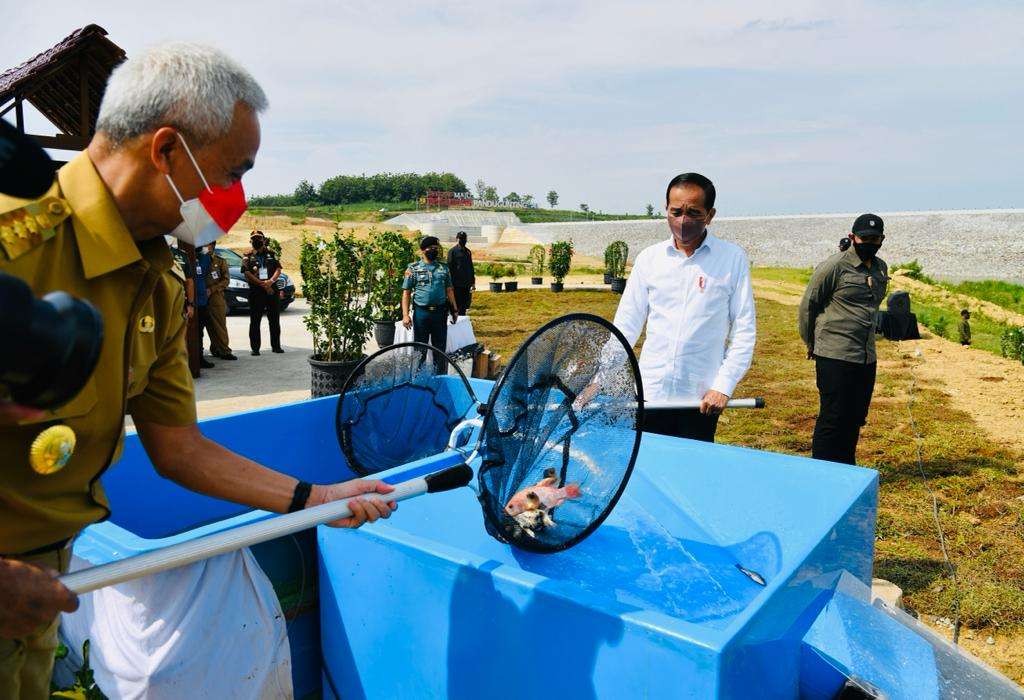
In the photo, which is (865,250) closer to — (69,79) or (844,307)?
(844,307)

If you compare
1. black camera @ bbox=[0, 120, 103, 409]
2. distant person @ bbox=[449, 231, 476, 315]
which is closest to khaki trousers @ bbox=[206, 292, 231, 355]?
distant person @ bbox=[449, 231, 476, 315]

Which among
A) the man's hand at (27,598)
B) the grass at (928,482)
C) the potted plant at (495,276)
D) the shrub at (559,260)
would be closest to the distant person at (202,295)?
the grass at (928,482)

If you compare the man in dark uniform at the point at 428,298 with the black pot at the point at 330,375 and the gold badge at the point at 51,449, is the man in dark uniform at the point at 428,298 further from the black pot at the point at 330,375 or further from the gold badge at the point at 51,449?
the gold badge at the point at 51,449

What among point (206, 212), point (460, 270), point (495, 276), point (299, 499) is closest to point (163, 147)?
point (206, 212)

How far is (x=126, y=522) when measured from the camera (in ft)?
9.40

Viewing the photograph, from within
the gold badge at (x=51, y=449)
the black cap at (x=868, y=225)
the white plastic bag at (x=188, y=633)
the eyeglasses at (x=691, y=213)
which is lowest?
the white plastic bag at (x=188, y=633)

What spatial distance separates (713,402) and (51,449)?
2628mm

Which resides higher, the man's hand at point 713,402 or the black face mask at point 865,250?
the black face mask at point 865,250

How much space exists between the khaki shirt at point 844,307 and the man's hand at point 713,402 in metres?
1.51

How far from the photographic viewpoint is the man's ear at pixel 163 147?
131 centimetres

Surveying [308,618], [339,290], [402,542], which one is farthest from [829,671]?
[339,290]

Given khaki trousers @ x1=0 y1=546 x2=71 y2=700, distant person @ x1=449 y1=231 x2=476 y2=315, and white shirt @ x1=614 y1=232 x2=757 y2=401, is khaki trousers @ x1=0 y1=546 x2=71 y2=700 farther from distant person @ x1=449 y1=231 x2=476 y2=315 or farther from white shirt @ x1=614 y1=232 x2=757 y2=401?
distant person @ x1=449 y1=231 x2=476 y2=315

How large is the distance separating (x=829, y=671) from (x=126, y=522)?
8.25ft

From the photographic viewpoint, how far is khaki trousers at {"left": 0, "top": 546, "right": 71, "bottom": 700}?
1317 millimetres
